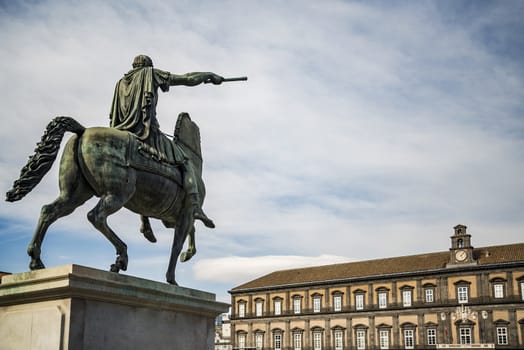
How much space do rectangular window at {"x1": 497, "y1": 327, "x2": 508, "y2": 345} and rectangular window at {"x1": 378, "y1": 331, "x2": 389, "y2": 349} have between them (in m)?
9.86

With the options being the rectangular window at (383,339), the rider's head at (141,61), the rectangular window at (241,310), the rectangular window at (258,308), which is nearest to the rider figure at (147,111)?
the rider's head at (141,61)

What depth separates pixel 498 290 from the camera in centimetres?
5062

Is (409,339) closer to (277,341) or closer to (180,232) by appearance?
(277,341)

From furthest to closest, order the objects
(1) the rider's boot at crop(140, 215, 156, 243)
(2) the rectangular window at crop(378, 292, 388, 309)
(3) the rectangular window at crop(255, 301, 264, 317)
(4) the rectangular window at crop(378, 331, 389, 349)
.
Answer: (3) the rectangular window at crop(255, 301, 264, 317), (2) the rectangular window at crop(378, 292, 388, 309), (4) the rectangular window at crop(378, 331, 389, 349), (1) the rider's boot at crop(140, 215, 156, 243)

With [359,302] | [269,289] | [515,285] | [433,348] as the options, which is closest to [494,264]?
[515,285]

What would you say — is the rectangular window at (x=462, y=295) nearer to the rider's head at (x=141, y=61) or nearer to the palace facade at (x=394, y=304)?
the palace facade at (x=394, y=304)

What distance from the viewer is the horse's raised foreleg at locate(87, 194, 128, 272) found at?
5.78 metres

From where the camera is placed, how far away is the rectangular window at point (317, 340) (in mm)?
60188

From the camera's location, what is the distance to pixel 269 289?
210ft

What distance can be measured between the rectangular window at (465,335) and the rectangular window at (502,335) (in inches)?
92.3

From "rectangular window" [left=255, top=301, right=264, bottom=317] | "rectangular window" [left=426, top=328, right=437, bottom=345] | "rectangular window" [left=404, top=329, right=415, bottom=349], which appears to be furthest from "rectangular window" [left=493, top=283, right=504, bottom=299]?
"rectangular window" [left=255, top=301, right=264, bottom=317]

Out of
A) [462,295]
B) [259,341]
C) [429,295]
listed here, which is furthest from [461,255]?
[259,341]

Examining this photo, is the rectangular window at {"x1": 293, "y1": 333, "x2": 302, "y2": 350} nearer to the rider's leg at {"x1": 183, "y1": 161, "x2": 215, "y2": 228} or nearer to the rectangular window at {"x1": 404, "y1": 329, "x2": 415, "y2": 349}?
the rectangular window at {"x1": 404, "y1": 329, "x2": 415, "y2": 349}

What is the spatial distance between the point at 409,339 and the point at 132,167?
52.4 meters
